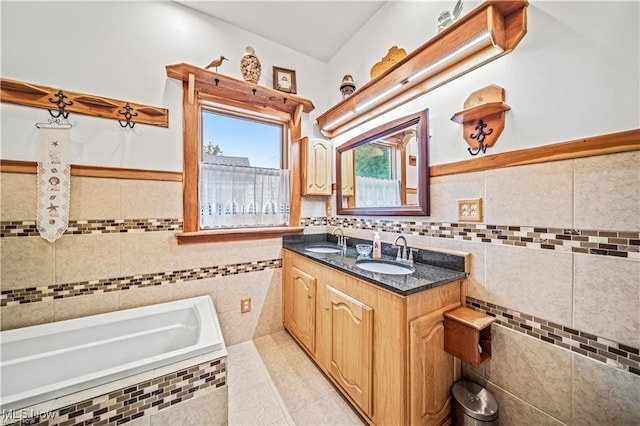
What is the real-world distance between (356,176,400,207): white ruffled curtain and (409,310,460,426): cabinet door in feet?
2.89

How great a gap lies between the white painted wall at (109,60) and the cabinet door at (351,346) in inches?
64.7

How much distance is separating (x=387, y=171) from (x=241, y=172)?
1.29 meters

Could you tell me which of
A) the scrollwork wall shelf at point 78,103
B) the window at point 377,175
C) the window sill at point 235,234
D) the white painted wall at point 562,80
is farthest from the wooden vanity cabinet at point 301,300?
the scrollwork wall shelf at point 78,103

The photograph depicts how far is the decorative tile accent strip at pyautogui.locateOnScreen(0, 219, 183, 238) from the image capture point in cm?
135

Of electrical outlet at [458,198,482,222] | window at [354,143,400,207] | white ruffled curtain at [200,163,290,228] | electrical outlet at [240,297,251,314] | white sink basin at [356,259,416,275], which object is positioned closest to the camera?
electrical outlet at [458,198,482,222]

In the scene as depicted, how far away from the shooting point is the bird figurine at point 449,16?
1.28 meters

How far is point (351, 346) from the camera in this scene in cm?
129

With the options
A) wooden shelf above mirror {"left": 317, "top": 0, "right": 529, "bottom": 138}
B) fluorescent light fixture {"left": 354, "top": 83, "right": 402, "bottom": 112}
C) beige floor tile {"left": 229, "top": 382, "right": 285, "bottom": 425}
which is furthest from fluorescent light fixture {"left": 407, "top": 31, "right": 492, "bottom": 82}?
beige floor tile {"left": 229, "top": 382, "right": 285, "bottom": 425}

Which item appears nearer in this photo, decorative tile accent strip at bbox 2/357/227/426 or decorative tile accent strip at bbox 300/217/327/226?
decorative tile accent strip at bbox 2/357/227/426

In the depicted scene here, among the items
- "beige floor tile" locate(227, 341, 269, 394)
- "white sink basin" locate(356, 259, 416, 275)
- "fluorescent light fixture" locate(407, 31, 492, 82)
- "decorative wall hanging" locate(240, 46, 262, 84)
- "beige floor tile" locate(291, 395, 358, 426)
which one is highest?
"decorative wall hanging" locate(240, 46, 262, 84)

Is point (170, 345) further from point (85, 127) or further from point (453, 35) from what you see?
point (453, 35)

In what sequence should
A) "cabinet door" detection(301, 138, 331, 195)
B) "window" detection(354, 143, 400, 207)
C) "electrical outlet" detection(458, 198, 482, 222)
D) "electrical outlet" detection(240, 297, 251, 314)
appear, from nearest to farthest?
"electrical outlet" detection(458, 198, 482, 222) < "window" detection(354, 143, 400, 207) < "electrical outlet" detection(240, 297, 251, 314) < "cabinet door" detection(301, 138, 331, 195)

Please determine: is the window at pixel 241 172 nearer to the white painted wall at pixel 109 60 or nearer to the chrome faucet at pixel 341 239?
the white painted wall at pixel 109 60

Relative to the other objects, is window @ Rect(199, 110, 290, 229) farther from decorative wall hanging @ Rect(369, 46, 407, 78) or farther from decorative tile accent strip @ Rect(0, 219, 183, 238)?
decorative wall hanging @ Rect(369, 46, 407, 78)
